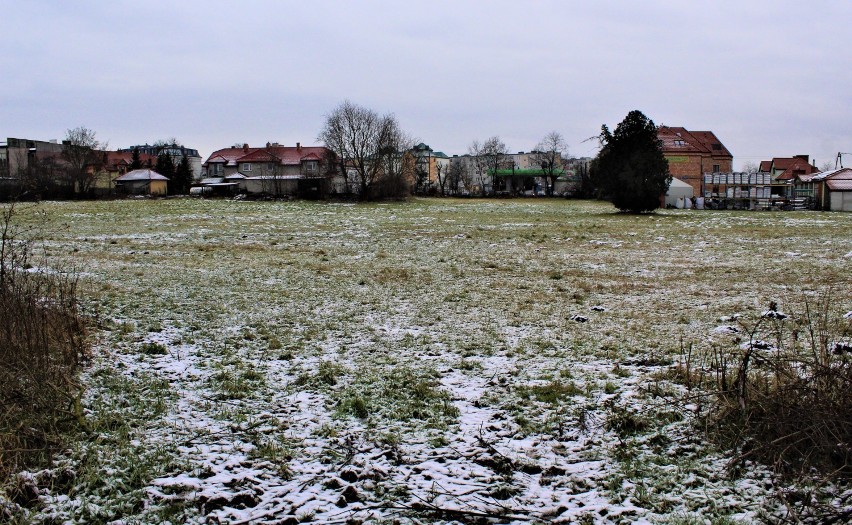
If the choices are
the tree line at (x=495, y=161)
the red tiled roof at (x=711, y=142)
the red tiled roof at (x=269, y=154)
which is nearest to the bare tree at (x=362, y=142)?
the tree line at (x=495, y=161)

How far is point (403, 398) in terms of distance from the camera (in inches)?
240

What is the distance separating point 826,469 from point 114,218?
120 ft

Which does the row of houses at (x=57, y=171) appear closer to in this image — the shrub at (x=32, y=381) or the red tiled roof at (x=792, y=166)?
the shrub at (x=32, y=381)

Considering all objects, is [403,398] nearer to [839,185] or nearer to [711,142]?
[839,185]

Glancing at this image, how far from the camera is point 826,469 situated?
4.18 meters

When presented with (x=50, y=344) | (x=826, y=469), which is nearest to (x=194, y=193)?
(x=50, y=344)

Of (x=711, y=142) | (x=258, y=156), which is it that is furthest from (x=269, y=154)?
(x=711, y=142)

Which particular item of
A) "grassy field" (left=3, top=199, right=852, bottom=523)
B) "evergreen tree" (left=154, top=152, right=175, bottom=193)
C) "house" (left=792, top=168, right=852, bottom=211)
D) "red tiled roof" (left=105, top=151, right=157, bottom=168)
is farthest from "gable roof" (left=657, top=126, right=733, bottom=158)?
"red tiled roof" (left=105, top=151, right=157, bottom=168)

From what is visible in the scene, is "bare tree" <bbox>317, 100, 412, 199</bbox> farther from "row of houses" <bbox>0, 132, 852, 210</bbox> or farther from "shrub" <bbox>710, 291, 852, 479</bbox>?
"shrub" <bbox>710, 291, 852, 479</bbox>

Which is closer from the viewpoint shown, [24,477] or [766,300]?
[24,477]

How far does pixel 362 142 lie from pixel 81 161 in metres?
33.0

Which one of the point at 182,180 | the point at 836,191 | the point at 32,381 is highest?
→ the point at 182,180

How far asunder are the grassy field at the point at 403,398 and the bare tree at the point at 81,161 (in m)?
59.6

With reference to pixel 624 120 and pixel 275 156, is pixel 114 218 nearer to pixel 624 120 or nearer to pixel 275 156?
pixel 624 120
